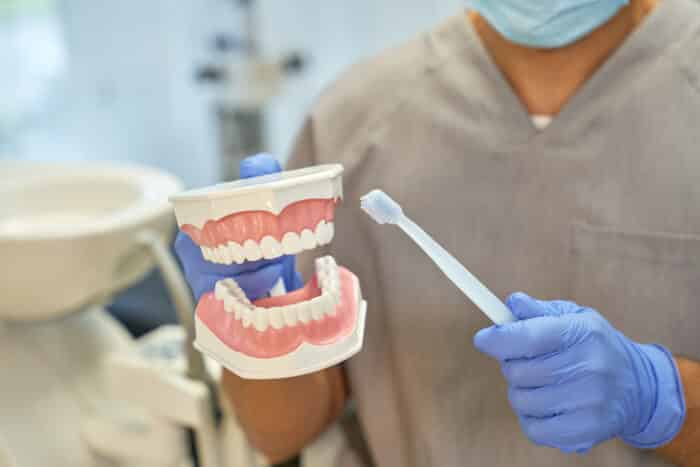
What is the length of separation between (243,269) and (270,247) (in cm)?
10

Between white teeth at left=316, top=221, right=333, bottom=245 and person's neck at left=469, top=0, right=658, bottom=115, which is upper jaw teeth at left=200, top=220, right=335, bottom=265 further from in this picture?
person's neck at left=469, top=0, right=658, bottom=115

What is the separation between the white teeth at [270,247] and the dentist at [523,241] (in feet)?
0.31

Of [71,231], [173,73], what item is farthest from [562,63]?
[173,73]

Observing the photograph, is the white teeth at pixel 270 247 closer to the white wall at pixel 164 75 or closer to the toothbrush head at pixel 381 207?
the toothbrush head at pixel 381 207

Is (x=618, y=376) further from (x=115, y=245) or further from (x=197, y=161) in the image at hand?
(x=197, y=161)

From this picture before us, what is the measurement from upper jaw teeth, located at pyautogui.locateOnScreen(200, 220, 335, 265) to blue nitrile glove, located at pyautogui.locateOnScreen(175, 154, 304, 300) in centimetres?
7

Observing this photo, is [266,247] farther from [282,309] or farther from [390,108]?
[390,108]

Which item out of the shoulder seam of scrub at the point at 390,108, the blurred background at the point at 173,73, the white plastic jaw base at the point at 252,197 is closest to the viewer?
the white plastic jaw base at the point at 252,197

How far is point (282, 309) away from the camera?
535 mm

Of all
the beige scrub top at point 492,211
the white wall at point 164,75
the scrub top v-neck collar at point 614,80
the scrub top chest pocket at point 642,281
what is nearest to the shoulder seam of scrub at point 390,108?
the beige scrub top at point 492,211

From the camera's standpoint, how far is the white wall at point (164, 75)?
2.26m

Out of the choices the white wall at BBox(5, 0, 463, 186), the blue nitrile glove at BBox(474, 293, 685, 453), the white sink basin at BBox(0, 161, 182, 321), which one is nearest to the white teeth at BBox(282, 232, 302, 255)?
the blue nitrile glove at BBox(474, 293, 685, 453)

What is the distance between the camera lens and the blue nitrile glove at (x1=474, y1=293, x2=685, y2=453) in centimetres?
56

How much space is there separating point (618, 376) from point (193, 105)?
226 cm
